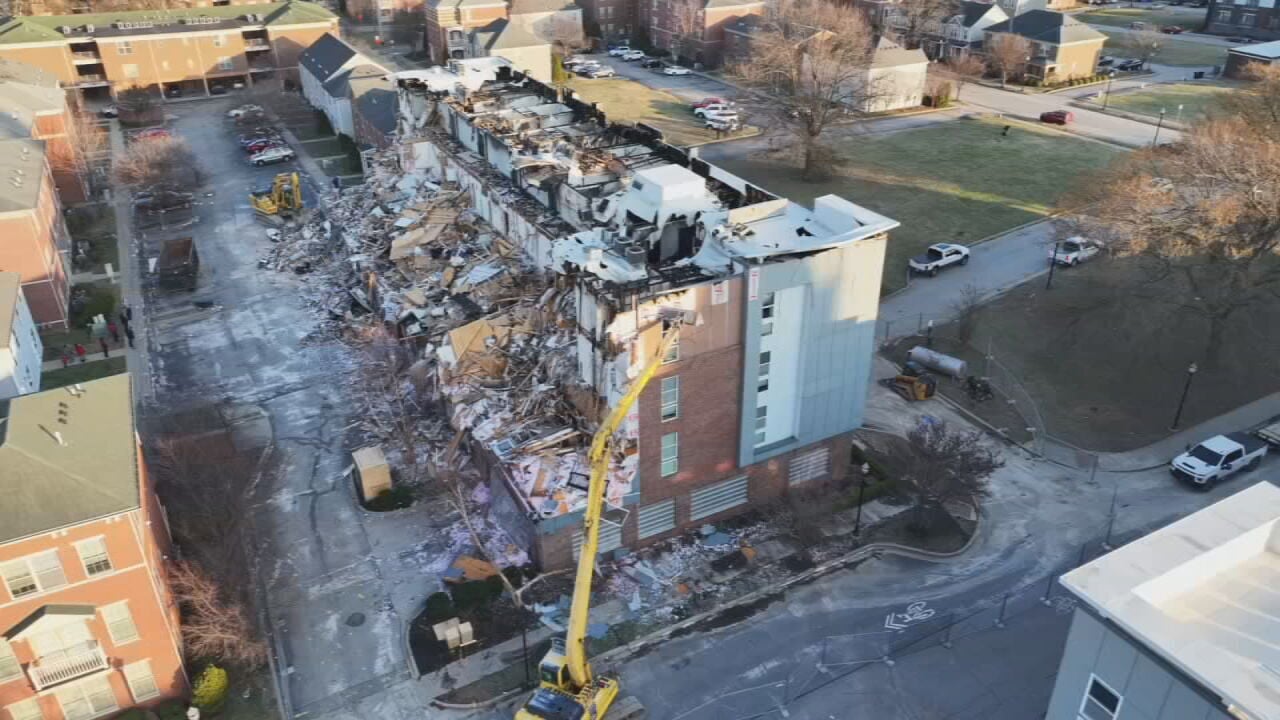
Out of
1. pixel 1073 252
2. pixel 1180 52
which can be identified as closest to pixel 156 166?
pixel 1073 252

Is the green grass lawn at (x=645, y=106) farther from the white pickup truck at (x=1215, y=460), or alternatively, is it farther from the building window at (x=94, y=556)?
the building window at (x=94, y=556)

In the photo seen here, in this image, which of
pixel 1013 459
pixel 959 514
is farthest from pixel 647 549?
pixel 1013 459

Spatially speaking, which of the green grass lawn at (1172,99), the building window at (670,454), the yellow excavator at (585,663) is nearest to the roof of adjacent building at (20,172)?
the building window at (670,454)

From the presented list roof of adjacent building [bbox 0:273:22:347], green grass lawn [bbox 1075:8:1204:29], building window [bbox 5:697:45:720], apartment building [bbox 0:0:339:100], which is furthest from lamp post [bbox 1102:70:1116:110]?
building window [bbox 5:697:45:720]

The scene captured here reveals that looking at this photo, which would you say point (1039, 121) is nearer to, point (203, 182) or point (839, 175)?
point (839, 175)

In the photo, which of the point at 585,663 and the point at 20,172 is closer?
the point at 585,663

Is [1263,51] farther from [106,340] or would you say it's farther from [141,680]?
[141,680]
